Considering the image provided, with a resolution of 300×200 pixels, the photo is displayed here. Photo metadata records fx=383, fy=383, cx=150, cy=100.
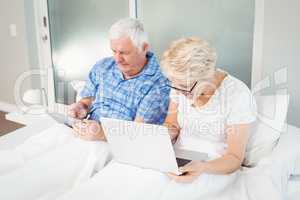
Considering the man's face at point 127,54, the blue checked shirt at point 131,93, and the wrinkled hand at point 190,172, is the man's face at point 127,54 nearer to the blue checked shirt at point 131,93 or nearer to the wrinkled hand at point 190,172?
the blue checked shirt at point 131,93

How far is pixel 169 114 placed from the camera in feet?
5.31

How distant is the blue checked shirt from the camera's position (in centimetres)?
170

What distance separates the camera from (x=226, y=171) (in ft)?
4.48

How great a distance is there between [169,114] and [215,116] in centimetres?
22

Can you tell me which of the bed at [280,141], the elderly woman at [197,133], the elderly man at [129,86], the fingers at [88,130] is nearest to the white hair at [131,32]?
the elderly man at [129,86]

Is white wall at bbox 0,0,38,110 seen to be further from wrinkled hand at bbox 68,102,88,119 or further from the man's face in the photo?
the man's face

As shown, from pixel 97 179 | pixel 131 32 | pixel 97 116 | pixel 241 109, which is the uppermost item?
pixel 131 32

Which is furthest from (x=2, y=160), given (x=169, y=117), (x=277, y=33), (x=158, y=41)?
(x=277, y=33)

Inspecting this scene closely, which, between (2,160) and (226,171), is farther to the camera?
(2,160)

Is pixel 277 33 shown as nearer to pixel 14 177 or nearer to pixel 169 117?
pixel 169 117

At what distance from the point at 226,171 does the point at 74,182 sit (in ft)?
1.95

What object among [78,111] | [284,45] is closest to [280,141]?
[284,45]

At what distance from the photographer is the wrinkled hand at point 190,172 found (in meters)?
1.30

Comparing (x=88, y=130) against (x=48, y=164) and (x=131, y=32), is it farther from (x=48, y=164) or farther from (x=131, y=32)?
(x=131, y=32)
